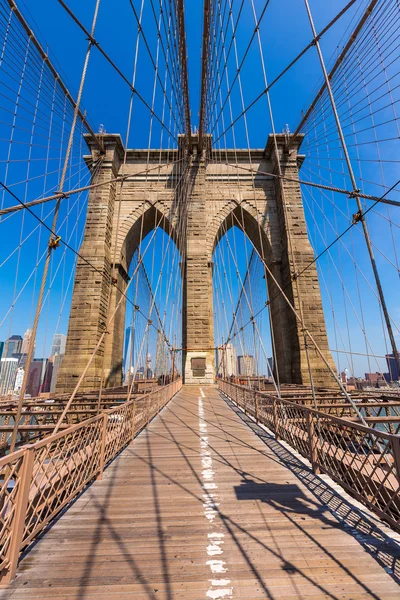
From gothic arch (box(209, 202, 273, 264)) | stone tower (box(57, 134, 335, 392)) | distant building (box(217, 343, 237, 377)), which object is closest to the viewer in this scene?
stone tower (box(57, 134, 335, 392))

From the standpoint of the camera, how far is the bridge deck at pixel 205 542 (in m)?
1.79

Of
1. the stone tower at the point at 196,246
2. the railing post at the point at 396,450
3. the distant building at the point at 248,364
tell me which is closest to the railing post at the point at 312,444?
the railing post at the point at 396,450

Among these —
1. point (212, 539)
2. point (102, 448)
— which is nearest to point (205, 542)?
point (212, 539)

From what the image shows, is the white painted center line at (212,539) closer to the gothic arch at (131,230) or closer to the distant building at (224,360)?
the distant building at (224,360)

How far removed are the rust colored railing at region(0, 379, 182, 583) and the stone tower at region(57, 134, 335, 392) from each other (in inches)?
386

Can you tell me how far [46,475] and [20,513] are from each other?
20.9 inches

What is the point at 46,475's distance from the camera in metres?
2.54

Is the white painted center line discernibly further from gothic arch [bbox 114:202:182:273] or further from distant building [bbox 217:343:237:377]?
gothic arch [bbox 114:202:182:273]

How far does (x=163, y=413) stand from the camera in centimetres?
808

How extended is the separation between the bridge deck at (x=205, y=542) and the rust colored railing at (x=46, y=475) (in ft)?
0.50

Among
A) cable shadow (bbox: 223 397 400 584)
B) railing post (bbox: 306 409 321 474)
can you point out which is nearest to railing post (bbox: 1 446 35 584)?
cable shadow (bbox: 223 397 400 584)

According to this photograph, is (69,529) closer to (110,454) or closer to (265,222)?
(110,454)

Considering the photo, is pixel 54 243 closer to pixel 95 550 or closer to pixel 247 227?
pixel 95 550

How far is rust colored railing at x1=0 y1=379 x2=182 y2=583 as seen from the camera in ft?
6.35
